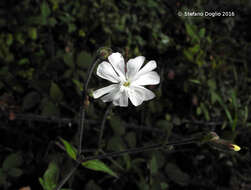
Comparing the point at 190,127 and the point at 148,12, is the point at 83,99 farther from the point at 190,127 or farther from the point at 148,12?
the point at 148,12

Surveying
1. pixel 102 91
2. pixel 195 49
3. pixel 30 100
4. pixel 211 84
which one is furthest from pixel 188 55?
pixel 30 100

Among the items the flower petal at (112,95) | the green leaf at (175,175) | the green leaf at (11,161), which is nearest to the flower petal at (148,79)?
the flower petal at (112,95)

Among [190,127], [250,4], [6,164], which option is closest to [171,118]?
[190,127]

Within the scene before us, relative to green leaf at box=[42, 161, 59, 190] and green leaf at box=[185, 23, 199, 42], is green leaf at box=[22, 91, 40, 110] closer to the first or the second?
green leaf at box=[42, 161, 59, 190]

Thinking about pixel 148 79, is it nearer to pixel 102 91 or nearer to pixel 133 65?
pixel 133 65

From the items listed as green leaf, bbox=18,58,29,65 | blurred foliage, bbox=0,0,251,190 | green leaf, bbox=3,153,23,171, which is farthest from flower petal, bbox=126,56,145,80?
green leaf, bbox=18,58,29,65

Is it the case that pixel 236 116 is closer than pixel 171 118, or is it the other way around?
pixel 236 116
